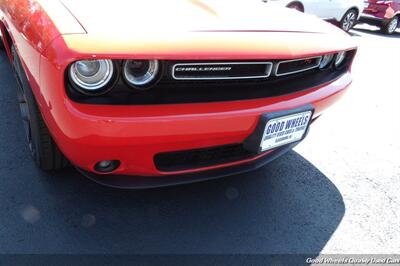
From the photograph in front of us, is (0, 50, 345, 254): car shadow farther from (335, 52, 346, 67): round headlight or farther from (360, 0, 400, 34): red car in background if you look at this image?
(360, 0, 400, 34): red car in background

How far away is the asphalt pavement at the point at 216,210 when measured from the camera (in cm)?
183

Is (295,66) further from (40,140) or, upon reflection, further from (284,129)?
(40,140)

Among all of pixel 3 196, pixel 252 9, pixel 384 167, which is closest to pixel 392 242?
pixel 384 167

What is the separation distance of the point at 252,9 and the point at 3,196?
1835 mm

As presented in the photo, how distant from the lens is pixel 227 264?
1.77 m

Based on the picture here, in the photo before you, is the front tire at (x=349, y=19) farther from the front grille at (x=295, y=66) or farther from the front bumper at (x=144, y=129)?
the front bumper at (x=144, y=129)

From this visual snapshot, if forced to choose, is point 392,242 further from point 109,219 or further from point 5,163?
point 5,163

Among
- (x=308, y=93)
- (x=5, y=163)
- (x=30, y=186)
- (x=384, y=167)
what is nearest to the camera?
(x=308, y=93)

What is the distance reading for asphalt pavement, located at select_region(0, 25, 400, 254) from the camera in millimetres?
1834

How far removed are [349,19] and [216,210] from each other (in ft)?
27.4

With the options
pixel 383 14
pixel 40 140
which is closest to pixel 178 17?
pixel 40 140

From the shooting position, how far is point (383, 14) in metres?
9.20

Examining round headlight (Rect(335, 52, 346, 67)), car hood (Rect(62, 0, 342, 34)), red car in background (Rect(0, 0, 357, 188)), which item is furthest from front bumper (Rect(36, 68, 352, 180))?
round headlight (Rect(335, 52, 346, 67))

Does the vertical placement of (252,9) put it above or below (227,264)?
above
